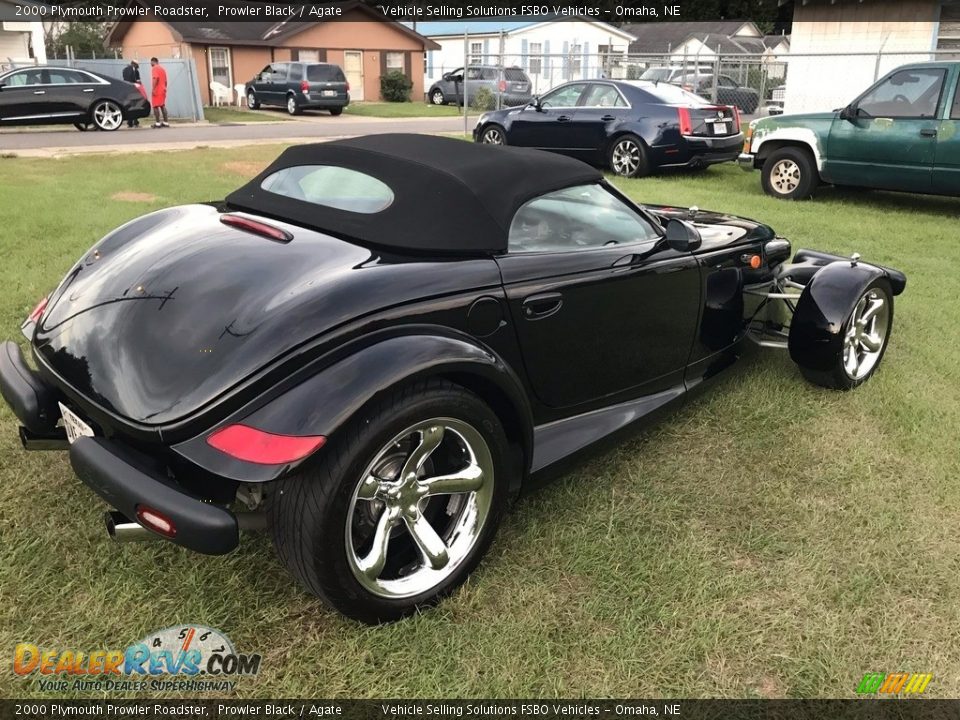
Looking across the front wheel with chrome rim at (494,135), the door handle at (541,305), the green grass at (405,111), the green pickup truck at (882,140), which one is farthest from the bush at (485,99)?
the door handle at (541,305)

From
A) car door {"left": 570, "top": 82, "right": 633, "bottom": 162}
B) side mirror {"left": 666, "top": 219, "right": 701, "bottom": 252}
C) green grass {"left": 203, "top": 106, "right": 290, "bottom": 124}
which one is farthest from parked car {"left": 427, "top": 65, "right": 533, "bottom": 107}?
side mirror {"left": 666, "top": 219, "right": 701, "bottom": 252}

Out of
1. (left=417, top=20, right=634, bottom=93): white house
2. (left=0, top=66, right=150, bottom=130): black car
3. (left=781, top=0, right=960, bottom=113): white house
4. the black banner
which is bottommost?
the black banner

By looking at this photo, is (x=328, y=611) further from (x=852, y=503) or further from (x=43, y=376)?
(x=852, y=503)

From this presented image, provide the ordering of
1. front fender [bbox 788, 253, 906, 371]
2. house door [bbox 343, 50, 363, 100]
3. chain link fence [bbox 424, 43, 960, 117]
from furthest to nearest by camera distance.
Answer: house door [bbox 343, 50, 363, 100] < chain link fence [bbox 424, 43, 960, 117] < front fender [bbox 788, 253, 906, 371]

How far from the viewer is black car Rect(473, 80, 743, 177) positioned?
36.6 ft

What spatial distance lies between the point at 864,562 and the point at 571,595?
3.67ft

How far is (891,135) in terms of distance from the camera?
30.0 ft

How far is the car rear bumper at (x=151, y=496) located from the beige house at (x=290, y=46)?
113 ft

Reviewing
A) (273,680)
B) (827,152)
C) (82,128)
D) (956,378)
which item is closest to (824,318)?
(956,378)

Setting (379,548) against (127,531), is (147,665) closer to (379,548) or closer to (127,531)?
(127,531)

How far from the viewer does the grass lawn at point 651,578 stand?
7.70 ft

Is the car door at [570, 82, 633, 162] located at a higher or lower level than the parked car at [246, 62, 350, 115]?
lower

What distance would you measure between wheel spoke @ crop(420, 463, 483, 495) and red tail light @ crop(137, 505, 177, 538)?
0.74 meters

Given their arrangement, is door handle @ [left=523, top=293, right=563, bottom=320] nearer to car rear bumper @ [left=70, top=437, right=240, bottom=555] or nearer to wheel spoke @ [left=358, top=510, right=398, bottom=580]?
wheel spoke @ [left=358, top=510, right=398, bottom=580]
